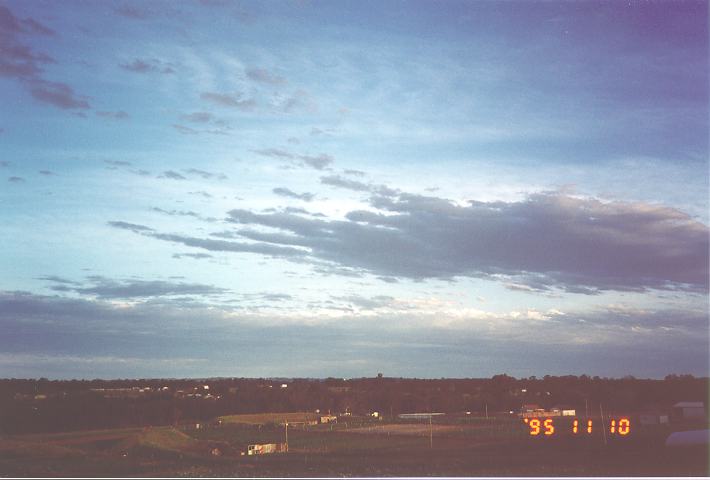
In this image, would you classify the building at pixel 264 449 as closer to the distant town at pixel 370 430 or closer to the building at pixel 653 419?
the distant town at pixel 370 430

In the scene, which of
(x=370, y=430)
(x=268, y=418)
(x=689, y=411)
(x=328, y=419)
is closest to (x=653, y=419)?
(x=689, y=411)

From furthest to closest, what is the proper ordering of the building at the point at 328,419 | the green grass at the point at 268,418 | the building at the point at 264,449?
the building at the point at 328,419, the green grass at the point at 268,418, the building at the point at 264,449

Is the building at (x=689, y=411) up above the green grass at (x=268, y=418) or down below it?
above

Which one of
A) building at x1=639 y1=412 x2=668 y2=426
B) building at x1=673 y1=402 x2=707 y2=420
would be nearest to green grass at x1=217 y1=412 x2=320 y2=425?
building at x1=639 y1=412 x2=668 y2=426

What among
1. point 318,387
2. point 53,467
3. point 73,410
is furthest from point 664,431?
point 318,387

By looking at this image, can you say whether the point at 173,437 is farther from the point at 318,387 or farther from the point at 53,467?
the point at 318,387

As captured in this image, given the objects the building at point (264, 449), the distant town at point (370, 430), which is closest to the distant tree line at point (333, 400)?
the distant town at point (370, 430)

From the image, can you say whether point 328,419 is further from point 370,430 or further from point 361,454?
point 361,454
